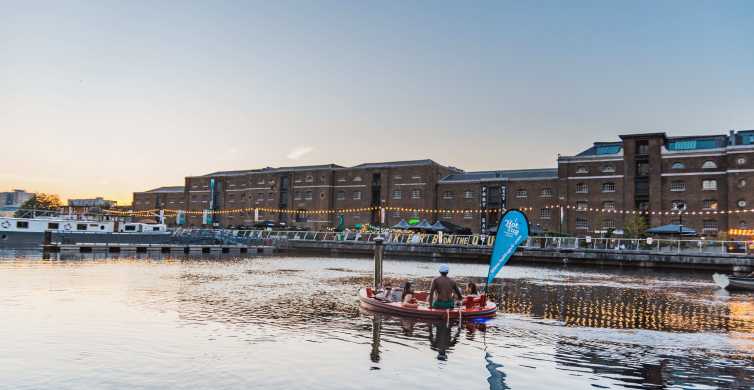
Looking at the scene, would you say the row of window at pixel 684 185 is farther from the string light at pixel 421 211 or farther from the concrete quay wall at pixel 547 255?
the concrete quay wall at pixel 547 255

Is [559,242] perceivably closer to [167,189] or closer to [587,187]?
[587,187]

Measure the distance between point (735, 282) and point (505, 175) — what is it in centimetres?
5158

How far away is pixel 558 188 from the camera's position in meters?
78.6

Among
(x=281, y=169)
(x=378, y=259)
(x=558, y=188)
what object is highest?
(x=281, y=169)

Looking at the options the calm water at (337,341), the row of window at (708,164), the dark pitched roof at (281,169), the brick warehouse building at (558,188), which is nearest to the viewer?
the calm water at (337,341)

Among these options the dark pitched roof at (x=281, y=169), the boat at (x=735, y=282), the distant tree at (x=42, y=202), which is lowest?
the boat at (x=735, y=282)

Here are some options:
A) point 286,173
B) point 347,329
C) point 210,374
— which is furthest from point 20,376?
point 286,173

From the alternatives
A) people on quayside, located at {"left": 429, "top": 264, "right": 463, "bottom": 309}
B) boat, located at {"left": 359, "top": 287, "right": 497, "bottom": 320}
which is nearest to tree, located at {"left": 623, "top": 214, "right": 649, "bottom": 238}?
boat, located at {"left": 359, "top": 287, "right": 497, "bottom": 320}

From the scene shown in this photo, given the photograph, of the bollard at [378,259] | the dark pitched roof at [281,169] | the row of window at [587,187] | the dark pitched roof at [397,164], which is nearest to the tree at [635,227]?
the row of window at [587,187]

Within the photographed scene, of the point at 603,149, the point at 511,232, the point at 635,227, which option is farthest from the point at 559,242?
the point at 511,232

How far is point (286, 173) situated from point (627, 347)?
91.3m

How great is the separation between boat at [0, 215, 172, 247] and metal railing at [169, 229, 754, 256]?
9231 mm

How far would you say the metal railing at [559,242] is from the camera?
2007 inches

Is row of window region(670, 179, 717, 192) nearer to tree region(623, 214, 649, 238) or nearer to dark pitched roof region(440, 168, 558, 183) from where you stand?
tree region(623, 214, 649, 238)
